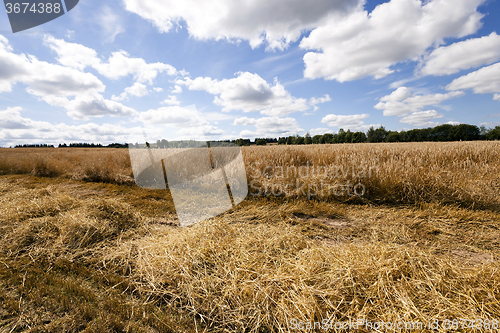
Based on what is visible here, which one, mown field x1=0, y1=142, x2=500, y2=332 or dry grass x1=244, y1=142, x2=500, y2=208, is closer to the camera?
mown field x1=0, y1=142, x2=500, y2=332

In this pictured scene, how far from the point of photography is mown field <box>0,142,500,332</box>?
5.58 ft

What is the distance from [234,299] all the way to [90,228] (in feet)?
9.66

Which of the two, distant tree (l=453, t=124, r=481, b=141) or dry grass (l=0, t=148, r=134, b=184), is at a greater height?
distant tree (l=453, t=124, r=481, b=141)

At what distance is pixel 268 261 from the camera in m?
2.31

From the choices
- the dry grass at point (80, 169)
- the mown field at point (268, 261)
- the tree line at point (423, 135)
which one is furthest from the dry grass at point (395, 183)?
the tree line at point (423, 135)

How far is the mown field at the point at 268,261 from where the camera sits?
66.9 inches

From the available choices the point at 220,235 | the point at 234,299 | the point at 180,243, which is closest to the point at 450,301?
the point at 234,299

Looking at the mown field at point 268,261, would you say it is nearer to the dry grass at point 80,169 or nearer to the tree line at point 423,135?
the dry grass at point 80,169

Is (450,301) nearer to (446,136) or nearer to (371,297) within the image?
(371,297)

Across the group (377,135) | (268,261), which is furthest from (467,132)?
(268,261)

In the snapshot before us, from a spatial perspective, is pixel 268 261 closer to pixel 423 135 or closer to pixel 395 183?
pixel 395 183

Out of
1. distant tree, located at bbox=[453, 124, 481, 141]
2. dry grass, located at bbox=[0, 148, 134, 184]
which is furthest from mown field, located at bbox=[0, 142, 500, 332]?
distant tree, located at bbox=[453, 124, 481, 141]

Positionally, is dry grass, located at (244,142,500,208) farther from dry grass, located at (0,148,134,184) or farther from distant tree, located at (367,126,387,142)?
distant tree, located at (367,126,387,142)

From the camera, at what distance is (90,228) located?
130 inches
